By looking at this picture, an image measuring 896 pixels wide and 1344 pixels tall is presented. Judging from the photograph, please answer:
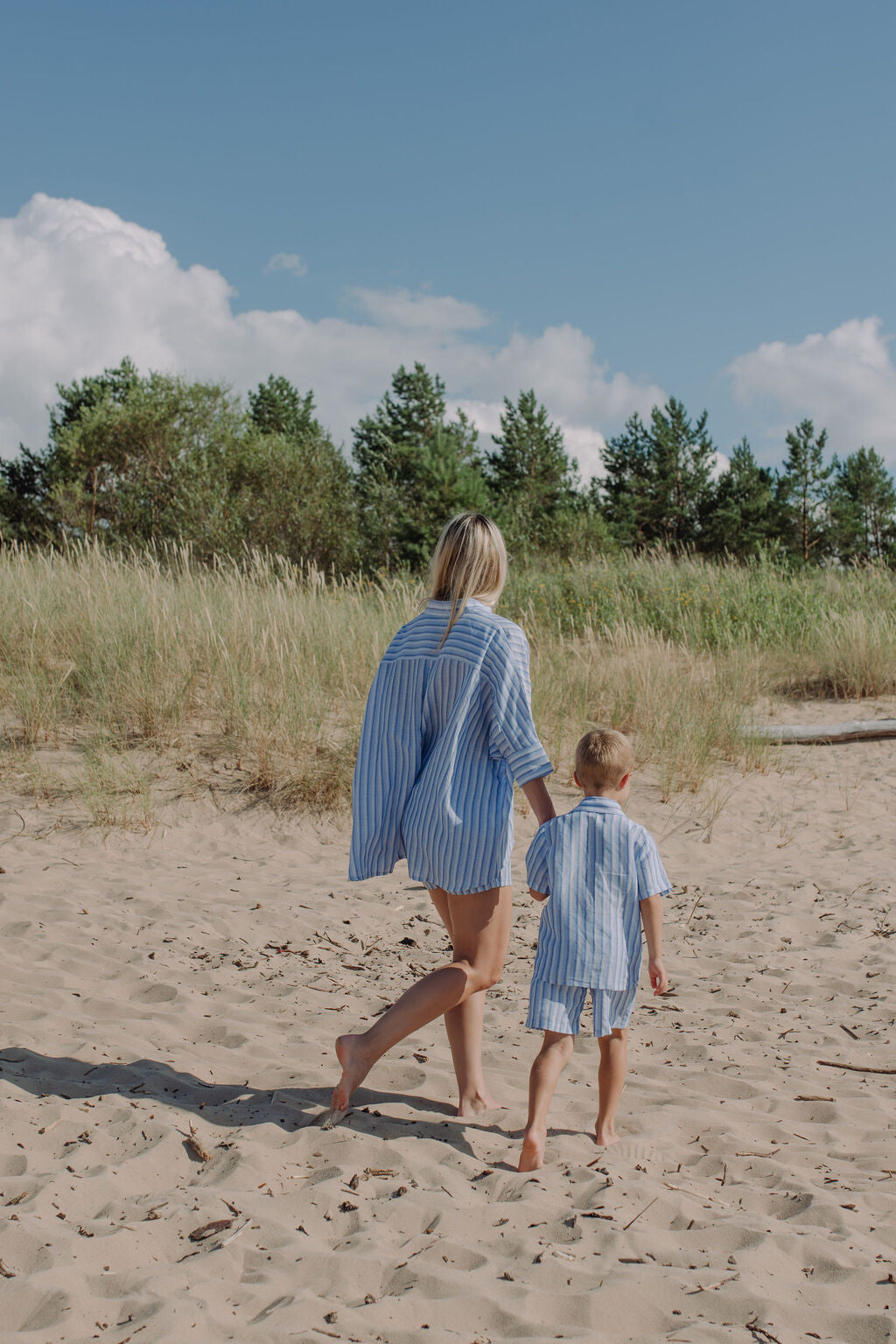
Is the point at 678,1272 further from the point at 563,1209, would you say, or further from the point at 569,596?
the point at 569,596

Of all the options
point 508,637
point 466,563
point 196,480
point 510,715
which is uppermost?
point 196,480

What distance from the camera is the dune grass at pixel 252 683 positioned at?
22.4 feet

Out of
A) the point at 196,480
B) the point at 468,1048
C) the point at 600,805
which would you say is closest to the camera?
the point at 600,805

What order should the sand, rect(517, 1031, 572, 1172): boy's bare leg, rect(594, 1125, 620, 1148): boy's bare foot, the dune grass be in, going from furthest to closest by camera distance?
the dune grass → rect(594, 1125, 620, 1148): boy's bare foot → rect(517, 1031, 572, 1172): boy's bare leg → the sand

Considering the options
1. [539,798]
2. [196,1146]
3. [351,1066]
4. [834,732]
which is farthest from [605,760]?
[834,732]

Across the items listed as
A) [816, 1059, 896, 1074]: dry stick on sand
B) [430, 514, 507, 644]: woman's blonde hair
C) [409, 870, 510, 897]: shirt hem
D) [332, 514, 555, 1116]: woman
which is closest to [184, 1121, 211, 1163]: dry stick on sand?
[332, 514, 555, 1116]: woman

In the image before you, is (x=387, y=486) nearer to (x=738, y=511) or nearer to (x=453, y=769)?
(x=738, y=511)

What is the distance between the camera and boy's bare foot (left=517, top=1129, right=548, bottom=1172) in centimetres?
267

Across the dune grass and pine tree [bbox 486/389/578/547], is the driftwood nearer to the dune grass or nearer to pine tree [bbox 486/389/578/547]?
the dune grass

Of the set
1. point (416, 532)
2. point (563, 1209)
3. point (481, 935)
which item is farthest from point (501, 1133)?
point (416, 532)

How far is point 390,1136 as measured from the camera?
291cm

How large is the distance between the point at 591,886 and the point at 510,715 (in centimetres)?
54

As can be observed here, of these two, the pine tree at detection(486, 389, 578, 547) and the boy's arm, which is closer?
the boy's arm

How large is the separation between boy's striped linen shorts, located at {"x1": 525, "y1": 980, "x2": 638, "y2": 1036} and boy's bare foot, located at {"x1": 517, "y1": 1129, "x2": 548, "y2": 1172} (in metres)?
0.29
